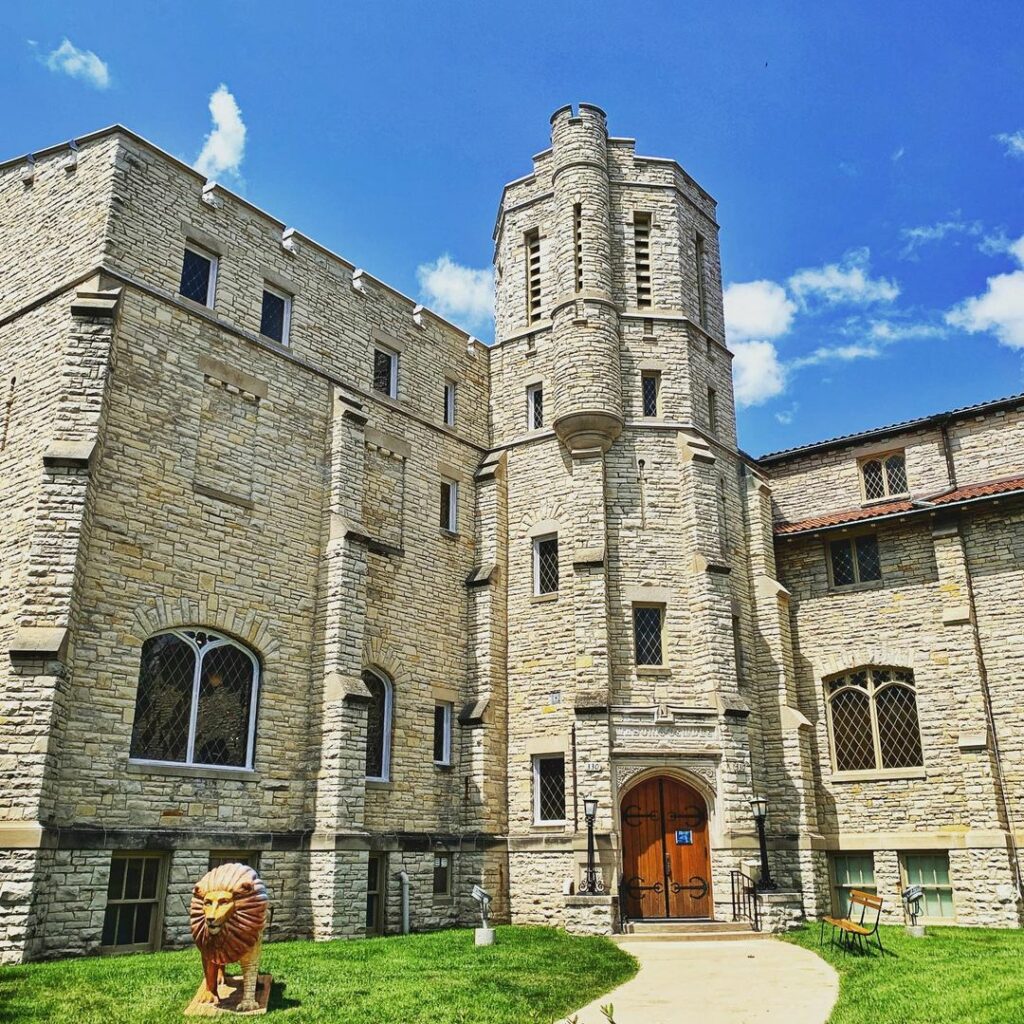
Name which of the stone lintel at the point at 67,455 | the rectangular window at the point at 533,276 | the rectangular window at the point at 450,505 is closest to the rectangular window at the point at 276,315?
the rectangular window at the point at 450,505

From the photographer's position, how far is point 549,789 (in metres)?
20.3

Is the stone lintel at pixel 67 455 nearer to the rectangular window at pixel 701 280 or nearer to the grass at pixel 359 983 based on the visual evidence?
the grass at pixel 359 983

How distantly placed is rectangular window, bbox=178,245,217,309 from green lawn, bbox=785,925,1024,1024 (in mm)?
15764

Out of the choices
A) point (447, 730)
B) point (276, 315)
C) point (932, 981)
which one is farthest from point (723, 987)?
point (276, 315)

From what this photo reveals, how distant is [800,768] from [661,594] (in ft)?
16.4

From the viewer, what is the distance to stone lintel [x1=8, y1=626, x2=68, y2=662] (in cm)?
1393

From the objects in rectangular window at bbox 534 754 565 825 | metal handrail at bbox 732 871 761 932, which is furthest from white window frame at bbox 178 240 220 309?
metal handrail at bbox 732 871 761 932

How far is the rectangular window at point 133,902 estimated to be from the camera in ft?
48.2

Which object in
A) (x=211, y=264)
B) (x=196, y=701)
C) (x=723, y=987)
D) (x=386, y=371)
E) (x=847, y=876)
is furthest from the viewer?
(x=386, y=371)

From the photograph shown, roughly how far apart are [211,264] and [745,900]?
16.3 m

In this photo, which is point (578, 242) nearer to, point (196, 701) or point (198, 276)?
point (198, 276)

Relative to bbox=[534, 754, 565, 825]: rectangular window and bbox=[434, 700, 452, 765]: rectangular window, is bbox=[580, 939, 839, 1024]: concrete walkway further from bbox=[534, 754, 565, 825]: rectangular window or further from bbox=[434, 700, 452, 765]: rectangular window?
bbox=[434, 700, 452, 765]: rectangular window

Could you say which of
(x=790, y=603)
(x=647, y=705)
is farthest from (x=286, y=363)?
(x=790, y=603)

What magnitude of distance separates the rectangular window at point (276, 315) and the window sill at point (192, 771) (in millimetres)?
8658
